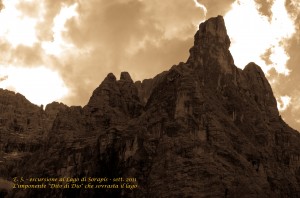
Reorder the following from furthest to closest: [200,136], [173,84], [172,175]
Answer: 1. [173,84]
2. [200,136]
3. [172,175]

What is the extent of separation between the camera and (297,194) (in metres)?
186

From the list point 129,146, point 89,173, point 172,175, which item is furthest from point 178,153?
point 89,173

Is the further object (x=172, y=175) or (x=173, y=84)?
(x=173, y=84)

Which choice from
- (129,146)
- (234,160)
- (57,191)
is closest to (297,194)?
(234,160)

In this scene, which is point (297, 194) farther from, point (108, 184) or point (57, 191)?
point (57, 191)

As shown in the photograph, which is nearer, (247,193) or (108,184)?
(247,193)

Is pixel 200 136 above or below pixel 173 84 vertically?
below

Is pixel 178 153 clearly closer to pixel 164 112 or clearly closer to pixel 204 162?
pixel 204 162

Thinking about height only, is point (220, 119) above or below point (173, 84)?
below

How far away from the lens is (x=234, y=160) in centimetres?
17388

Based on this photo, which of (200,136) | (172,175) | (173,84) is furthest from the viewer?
(173,84)

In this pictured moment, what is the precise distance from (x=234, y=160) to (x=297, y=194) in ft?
89.5

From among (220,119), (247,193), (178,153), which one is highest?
(220,119)

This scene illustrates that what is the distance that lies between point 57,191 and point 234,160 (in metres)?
56.0
